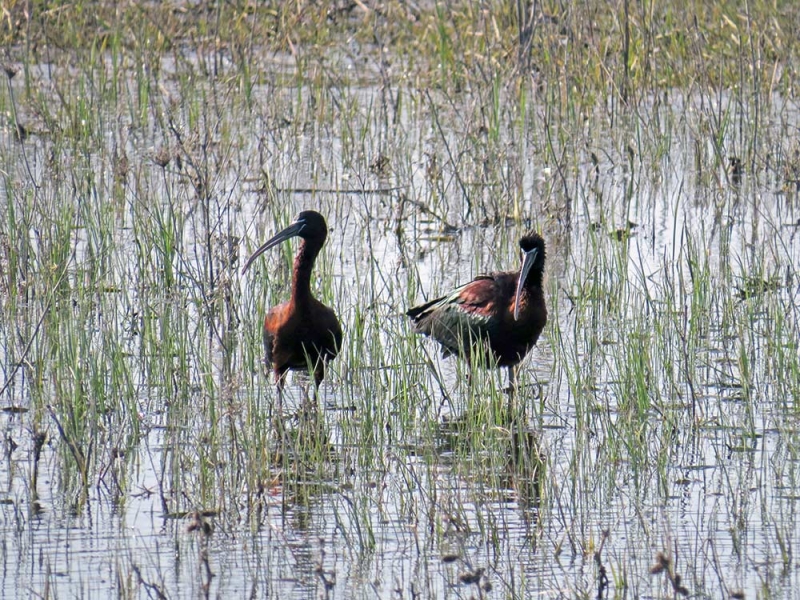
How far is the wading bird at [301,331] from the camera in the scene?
21.2 feet

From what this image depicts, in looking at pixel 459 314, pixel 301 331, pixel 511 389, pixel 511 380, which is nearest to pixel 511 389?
pixel 511 389

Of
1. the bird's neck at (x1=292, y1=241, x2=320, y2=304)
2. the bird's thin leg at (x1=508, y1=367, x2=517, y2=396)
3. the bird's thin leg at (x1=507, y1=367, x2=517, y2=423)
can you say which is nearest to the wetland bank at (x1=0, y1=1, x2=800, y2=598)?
the bird's thin leg at (x1=507, y1=367, x2=517, y2=423)

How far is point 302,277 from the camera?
21.4 feet

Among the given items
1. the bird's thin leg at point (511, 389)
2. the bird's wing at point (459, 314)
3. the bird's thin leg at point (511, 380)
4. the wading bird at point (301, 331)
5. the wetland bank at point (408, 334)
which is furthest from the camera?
the bird's wing at point (459, 314)

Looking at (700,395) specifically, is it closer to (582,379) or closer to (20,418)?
(582,379)

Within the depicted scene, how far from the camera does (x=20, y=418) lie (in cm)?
562

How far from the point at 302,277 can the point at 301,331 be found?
0.84 feet

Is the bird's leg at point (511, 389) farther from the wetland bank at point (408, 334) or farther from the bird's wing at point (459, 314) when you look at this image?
the bird's wing at point (459, 314)

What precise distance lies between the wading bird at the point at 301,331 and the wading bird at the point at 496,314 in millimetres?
543

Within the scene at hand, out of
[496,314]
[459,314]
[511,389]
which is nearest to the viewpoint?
[511,389]

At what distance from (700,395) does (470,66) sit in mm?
5788

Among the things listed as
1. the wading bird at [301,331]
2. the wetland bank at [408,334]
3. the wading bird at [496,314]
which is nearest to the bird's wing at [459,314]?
the wading bird at [496,314]

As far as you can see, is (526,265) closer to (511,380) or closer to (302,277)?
(511,380)

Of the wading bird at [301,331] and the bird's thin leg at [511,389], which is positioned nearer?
the bird's thin leg at [511,389]
